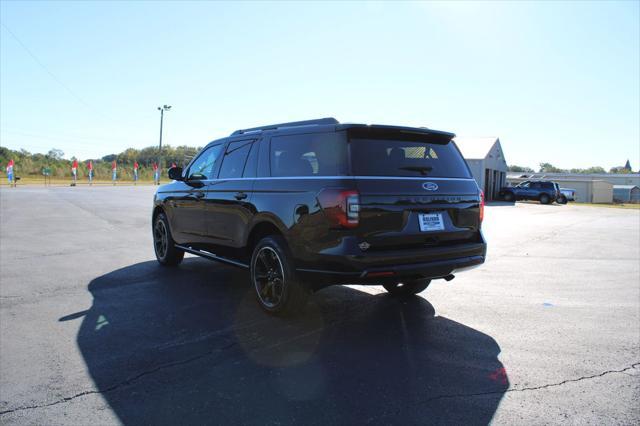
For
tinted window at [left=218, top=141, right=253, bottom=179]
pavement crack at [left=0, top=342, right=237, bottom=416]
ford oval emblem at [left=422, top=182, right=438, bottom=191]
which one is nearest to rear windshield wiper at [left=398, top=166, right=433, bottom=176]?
ford oval emblem at [left=422, top=182, right=438, bottom=191]

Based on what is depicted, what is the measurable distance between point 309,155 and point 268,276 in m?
1.30

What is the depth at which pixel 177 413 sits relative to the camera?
2.79 m

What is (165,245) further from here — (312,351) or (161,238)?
(312,351)

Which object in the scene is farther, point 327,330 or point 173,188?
point 173,188

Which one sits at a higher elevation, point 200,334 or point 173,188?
point 173,188

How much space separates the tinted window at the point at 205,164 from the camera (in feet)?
20.2

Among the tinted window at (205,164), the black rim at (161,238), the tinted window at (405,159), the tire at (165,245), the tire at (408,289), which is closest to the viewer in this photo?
the tinted window at (405,159)

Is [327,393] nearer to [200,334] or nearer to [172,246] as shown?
[200,334]

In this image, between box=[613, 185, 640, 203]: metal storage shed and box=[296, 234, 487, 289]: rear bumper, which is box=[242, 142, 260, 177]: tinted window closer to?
box=[296, 234, 487, 289]: rear bumper

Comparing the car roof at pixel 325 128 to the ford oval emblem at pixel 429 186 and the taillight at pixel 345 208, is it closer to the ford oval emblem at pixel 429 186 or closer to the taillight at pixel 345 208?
the ford oval emblem at pixel 429 186

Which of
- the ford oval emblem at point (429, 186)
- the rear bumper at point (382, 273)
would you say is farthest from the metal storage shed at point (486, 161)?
the rear bumper at point (382, 273)

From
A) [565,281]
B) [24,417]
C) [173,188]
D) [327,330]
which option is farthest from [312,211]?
[565,281]

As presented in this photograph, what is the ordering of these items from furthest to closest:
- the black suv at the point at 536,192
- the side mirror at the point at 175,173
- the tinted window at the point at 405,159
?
the black suv at the point at 536,192, the side mirror at the point at 175,173, the tinted window at the point at 405,159

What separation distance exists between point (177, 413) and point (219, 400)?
27cm
